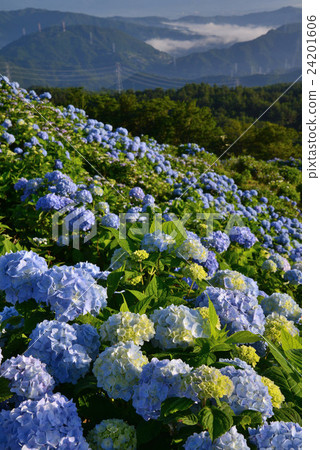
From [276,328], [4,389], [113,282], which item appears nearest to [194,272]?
[113,282]

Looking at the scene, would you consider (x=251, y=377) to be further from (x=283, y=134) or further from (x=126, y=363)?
(x=283, y=134)

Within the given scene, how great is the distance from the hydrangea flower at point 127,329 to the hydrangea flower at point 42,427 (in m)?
0.39

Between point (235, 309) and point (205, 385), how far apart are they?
3.05 feet

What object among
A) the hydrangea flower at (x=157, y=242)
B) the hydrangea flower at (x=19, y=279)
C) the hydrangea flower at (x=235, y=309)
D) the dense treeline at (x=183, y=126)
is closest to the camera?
the hydrangea flower at (x=19, y=279)

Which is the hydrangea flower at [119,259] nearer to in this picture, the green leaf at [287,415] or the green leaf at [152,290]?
the green leaf at [152,290]

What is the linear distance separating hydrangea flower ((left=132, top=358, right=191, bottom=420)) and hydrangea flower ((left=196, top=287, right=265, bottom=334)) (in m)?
0.80

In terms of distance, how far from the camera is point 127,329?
1622 millimetres

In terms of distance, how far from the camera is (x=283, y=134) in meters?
24.4

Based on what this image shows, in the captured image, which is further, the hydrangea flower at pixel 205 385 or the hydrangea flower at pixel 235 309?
the hydrangea flower at pixel 235 309

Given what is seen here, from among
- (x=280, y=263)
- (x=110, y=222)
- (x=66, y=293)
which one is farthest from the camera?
(x=280, y=263)

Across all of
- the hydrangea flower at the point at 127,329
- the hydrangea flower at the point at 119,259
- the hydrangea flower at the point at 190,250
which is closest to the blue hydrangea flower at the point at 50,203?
the hydrangea flower at the point at 119,259

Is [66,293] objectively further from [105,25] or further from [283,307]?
[105,25]

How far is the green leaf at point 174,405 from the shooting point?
1270 millimetres

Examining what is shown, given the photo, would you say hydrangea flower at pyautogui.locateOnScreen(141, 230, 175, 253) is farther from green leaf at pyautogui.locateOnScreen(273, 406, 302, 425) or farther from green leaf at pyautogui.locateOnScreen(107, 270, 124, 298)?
green leaf at pyautogui.locateOnScreen(273, 406, 302, 425)
